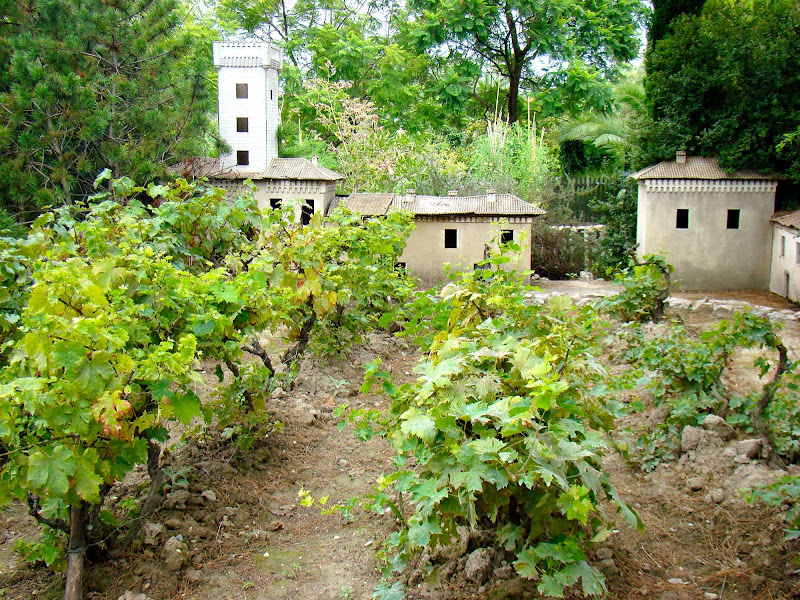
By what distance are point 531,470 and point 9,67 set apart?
18.2 m

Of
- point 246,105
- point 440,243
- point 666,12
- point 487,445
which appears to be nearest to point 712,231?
point 666,12

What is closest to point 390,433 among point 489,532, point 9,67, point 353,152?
point 489,532

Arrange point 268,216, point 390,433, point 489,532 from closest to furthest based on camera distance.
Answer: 1. point 390,433
2. point 489,532
3. point 268,216

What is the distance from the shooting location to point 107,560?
5062mm

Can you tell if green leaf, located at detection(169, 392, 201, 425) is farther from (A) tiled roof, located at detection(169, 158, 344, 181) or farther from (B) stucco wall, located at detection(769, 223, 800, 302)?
(A) tiled roof, located at detection(169, 158, 344, 181)

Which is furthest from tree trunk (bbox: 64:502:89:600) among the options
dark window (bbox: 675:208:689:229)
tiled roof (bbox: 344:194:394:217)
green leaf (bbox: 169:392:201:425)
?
dark window (bbox: 675:208:689:229)

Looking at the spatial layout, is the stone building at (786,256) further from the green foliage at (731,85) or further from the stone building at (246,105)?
the stone building at (246,105)

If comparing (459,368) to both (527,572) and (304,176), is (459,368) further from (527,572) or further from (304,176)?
(304,176)

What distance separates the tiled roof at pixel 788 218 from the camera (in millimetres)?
15883

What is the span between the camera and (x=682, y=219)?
60.2 ft

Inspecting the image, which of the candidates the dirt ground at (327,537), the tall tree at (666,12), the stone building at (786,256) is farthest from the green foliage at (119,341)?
the tall tree at (666,12)

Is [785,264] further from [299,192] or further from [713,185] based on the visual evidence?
[299,192]

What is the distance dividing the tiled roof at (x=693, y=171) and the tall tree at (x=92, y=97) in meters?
11.1

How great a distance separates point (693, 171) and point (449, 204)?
18.6 feet
